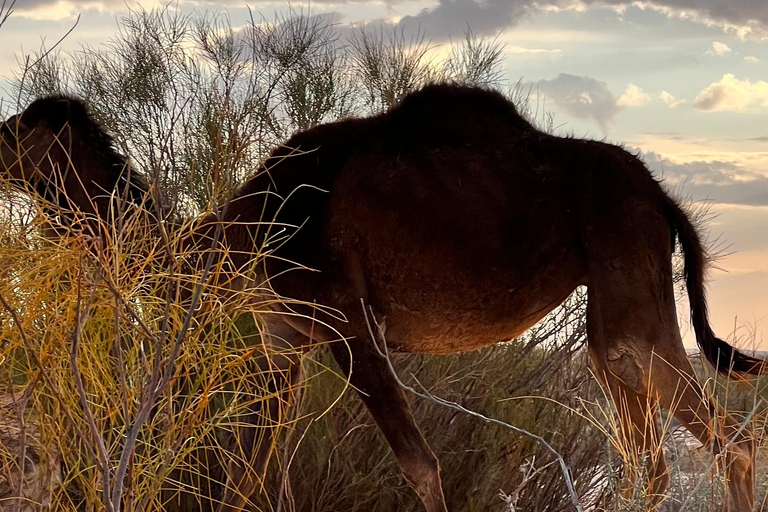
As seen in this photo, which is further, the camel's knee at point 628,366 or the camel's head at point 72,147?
the camel's head at point 72,147

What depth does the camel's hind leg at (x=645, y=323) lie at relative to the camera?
4.53 metres

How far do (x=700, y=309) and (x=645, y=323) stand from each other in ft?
1.93

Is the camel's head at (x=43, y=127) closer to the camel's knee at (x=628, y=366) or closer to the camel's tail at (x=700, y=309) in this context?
the camel's knee at (x=628, y=366)

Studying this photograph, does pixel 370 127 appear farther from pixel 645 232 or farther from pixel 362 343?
pixel 645 232

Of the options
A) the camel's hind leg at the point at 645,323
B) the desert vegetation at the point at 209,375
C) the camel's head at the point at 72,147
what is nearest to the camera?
the desert vegetation at the point at 209,375

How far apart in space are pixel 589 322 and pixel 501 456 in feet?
4.42

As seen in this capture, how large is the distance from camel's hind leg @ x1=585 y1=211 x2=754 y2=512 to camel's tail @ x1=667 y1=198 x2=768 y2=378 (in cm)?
15

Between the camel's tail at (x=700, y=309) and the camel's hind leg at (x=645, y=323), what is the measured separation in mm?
151

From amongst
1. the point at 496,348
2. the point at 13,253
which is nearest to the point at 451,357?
the point at 496,348

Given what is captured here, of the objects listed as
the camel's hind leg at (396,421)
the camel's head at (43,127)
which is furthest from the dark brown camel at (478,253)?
the camel's head at (43,127)

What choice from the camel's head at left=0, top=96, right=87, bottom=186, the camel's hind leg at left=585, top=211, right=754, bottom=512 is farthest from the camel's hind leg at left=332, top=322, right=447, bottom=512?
the camel's head at left=0, top=96, right=87, bottom=186

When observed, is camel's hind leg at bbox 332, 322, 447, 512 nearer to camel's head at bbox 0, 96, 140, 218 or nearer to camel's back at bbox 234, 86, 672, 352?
camel's back at bbox 234, 86, 672, 352

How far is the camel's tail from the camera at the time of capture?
480 cm

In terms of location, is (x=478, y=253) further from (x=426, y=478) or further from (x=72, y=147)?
(x=72, y=147)
